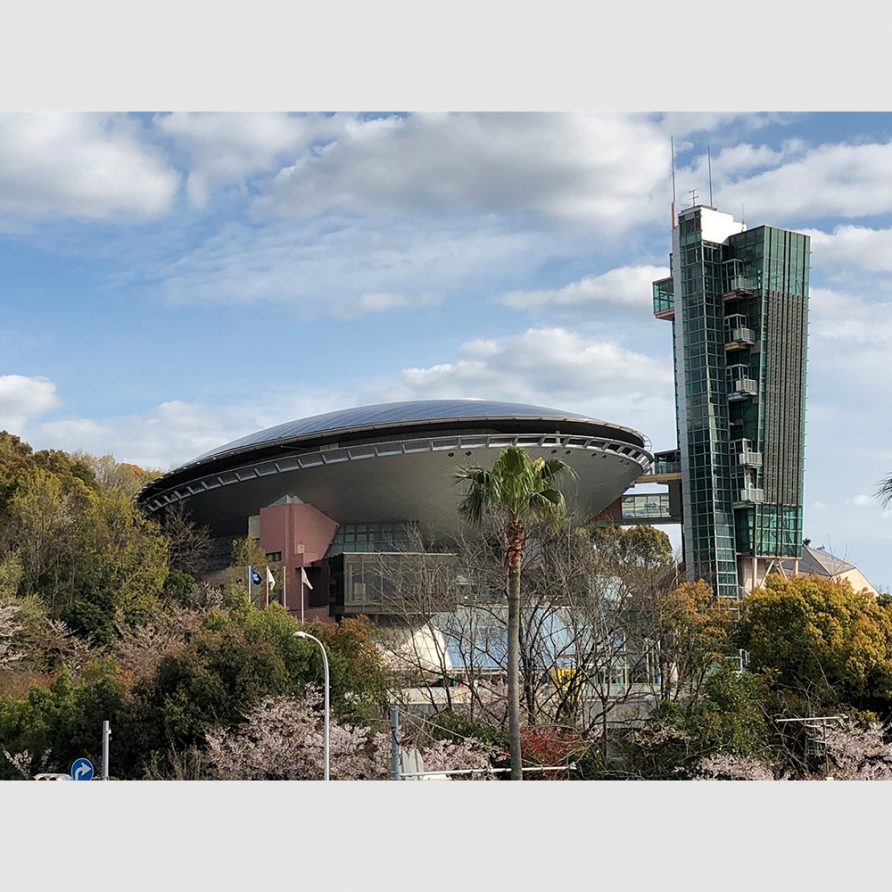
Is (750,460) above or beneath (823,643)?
above

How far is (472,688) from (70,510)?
114ft

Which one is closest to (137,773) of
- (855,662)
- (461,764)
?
(461,764)

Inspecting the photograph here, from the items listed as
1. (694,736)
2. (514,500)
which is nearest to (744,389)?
(694,736)

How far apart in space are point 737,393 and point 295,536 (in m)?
31.0

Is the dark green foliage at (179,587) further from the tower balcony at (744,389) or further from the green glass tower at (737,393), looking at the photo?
the tower balcony at (744,389)

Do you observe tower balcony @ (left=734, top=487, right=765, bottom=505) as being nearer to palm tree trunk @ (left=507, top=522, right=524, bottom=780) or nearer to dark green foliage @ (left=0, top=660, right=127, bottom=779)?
dark green foliage @ (left=0, top=660, right=127, bottom=779)

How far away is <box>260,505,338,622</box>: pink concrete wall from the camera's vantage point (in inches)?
2557

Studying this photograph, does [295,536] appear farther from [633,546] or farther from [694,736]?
[694,736]

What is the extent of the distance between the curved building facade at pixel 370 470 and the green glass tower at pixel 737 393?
9159 mm

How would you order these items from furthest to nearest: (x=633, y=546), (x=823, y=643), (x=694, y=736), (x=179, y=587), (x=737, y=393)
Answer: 1. (x=737, y=393)
2. (x=179, y=587)
3. (x=633, y=546)
4. (x=823, y=643)
5. (x=694, y=736)

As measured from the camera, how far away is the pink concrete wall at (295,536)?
64938mm

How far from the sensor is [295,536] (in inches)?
2584

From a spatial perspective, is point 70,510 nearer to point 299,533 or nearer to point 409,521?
point 299,533

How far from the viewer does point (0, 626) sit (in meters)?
48.1
